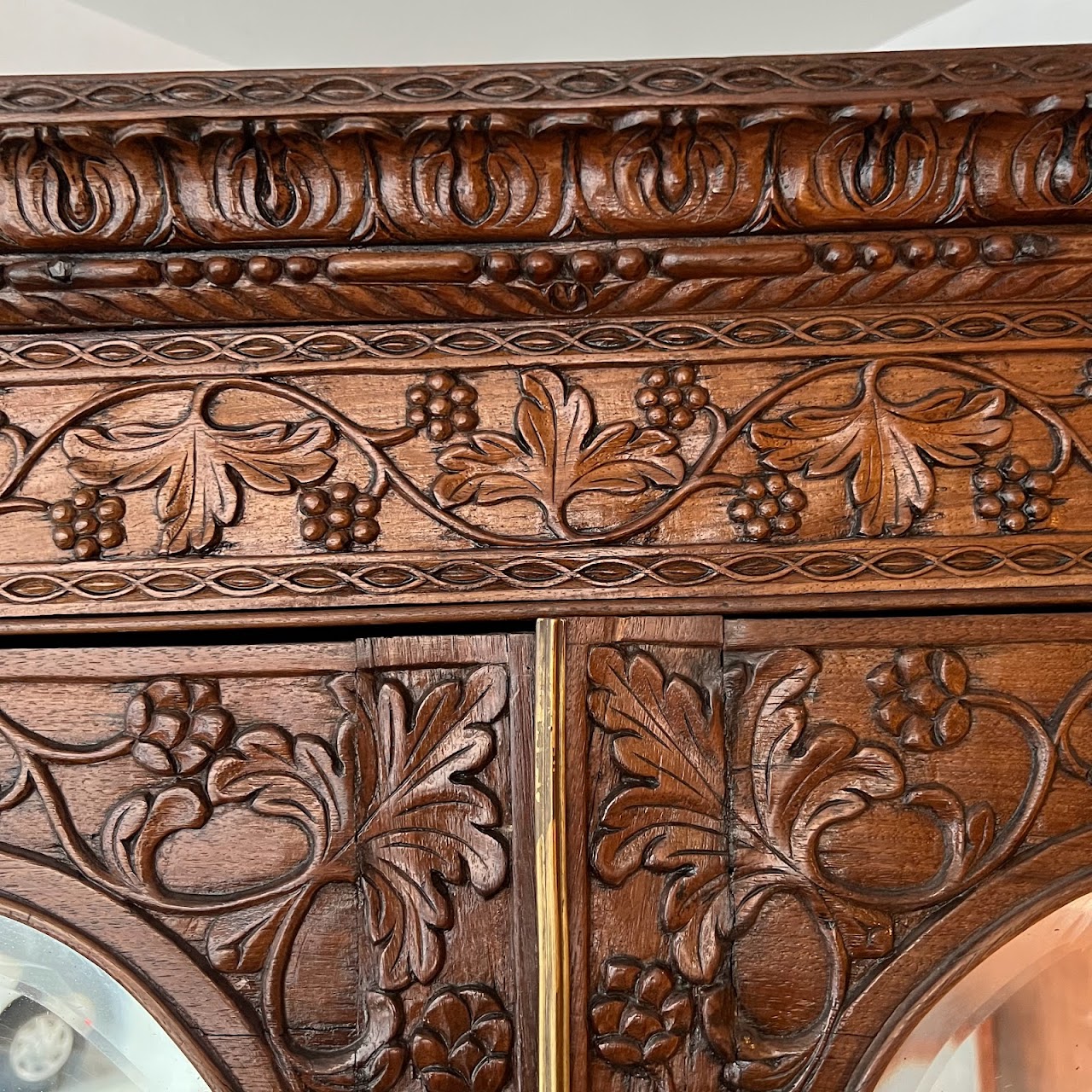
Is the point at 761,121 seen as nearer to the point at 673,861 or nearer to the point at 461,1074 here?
the point at 673,861

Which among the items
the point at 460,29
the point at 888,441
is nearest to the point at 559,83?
the point at 888,441

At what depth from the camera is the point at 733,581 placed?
53 centimetres

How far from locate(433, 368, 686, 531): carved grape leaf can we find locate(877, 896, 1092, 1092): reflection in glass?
1.01ft

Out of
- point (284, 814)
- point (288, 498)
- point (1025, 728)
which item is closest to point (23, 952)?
point (284, 814)

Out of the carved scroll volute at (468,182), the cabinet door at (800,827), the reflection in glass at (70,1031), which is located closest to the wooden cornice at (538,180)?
the carved scroll volute at (468,182)

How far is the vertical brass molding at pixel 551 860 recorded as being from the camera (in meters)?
A: 0.51

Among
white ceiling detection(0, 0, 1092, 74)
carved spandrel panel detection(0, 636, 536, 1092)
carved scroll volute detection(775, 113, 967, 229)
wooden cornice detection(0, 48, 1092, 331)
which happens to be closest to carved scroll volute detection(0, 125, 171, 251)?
wooden cornice detection(0, 48, 1092, 331)

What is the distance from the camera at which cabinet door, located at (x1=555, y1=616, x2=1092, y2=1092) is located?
51 centimetres

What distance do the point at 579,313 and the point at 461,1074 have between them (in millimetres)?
402

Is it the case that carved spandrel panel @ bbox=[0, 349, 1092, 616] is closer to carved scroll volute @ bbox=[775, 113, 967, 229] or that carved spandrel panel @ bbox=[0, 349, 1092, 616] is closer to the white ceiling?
carved scroll volute @ bbox=[775, 113, 967, 229]

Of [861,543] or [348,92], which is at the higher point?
[348,92]

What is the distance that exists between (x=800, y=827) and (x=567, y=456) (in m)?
0.23

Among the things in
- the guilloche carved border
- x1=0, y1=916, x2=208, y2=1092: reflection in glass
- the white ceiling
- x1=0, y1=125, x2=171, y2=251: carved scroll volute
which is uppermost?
the white ceiling

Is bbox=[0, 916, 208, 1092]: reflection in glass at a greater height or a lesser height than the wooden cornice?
lesser
